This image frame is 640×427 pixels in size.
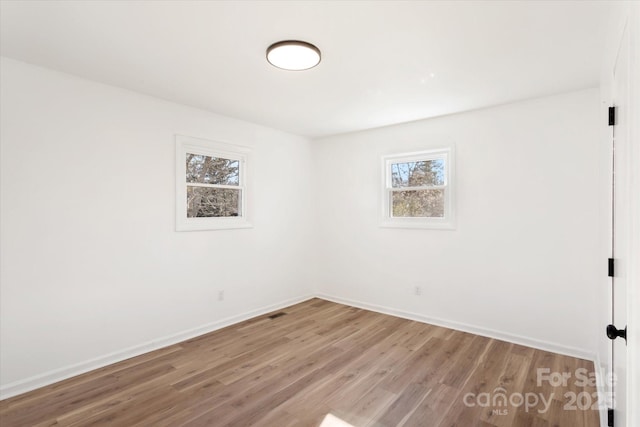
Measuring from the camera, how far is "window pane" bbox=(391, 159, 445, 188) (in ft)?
13.4

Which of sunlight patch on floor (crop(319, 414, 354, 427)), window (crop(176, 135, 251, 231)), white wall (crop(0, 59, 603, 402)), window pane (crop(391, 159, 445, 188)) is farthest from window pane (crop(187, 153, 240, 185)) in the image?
sunlight patch on floor (crop(319, 414, 354, 427))

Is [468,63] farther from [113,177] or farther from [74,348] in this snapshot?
[74,348]

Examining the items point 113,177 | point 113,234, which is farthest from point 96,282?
point 113,177

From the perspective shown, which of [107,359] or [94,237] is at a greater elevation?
[94,237]

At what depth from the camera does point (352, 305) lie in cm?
482

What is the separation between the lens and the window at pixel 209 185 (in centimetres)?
357

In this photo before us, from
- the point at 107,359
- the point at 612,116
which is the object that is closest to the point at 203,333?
the point at 107,359

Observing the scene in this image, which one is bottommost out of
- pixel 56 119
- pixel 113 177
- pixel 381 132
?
pixel 113 177

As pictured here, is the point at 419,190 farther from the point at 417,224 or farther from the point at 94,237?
the point at 94,237

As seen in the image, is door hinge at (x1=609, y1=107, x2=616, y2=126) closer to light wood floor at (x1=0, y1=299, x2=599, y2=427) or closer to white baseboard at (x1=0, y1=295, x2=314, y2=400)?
light wood floor at (x1=0, y1=299, x2=599, y2=427)

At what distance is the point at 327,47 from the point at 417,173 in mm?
2444

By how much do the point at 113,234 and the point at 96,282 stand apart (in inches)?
18.1

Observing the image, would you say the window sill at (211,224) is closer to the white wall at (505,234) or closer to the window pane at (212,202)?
the window pane at (212,202)

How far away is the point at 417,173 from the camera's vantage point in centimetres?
428
